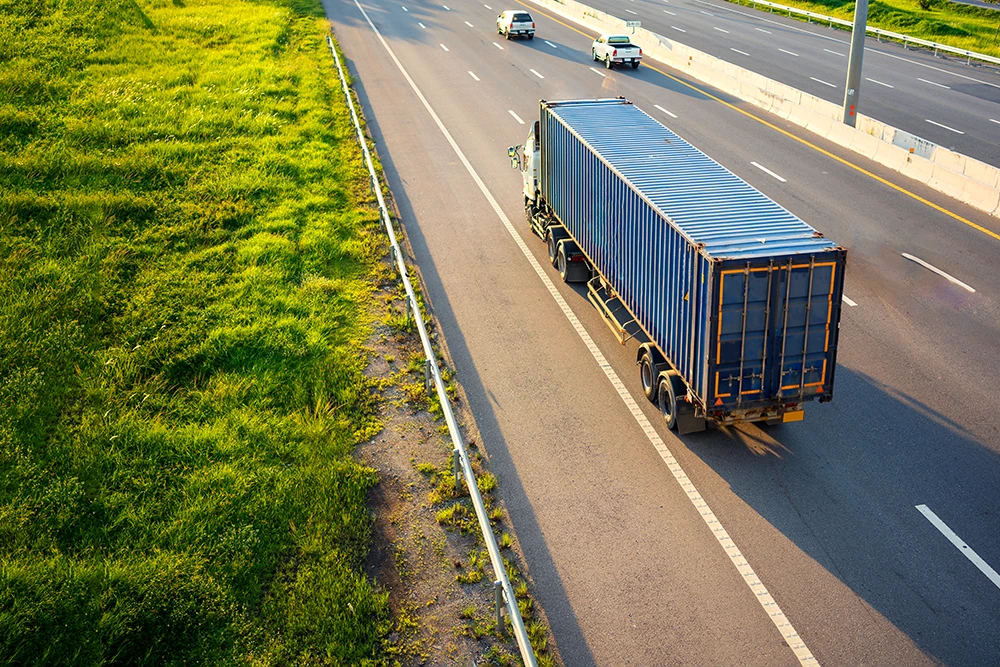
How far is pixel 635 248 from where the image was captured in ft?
45.9

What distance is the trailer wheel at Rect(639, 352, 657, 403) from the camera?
13.5 m

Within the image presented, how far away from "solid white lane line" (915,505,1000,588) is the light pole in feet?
66.2

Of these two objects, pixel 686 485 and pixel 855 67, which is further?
pixel 855 67

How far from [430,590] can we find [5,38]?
1262 inches

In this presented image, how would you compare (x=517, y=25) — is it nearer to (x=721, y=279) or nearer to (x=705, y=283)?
(x=705, y=283)

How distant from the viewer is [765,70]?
3891 centimetres

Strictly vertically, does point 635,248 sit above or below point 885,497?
above

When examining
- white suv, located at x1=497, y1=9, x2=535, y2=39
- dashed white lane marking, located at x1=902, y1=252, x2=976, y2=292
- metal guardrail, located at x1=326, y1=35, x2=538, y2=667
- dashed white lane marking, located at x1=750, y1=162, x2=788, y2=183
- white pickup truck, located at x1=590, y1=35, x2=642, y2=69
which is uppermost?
white suv, located at x1=497, y1=9, x2=535, y2=39

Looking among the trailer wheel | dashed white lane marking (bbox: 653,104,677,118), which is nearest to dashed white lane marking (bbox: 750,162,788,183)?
dashed white lane marking (bbox: 653,104,677,118)

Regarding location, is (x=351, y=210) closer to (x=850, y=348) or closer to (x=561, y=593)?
(x=850, y=348)

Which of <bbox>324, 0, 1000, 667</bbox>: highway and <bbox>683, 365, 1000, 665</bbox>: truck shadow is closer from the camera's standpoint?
<bbox>324, 0, 1000, 667</bbox>: highway

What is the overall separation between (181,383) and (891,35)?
46389mm

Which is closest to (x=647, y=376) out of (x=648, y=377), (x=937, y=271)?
(x=648, y=377)

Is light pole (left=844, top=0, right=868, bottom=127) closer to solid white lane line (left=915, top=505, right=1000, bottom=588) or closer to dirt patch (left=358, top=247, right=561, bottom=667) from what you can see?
dirt patch (left=358, top=247, right=561, bottom=667)
